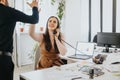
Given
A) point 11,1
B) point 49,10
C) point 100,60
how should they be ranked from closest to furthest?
point 100,60
point 11,1
point 49,10

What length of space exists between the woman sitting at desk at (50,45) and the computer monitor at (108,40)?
1.06 metres

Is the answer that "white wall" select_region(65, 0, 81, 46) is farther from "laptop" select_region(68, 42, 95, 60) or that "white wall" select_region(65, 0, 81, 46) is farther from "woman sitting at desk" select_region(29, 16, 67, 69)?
"woman sitting at desk" select_region(29, 16, 67, 69)

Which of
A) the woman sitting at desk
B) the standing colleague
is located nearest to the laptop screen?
the woman sitting at desk

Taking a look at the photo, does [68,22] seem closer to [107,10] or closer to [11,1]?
[107,10]

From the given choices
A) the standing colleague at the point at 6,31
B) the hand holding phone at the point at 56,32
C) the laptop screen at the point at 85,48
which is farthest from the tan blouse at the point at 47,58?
the standing colleague at the point at 6,31

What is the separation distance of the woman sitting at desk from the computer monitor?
41.6 inches

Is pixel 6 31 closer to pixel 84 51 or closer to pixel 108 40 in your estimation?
pixel 84 51

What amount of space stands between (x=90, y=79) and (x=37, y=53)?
123 cm

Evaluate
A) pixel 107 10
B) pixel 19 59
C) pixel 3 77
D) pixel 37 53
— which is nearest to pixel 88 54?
pixel 37 53

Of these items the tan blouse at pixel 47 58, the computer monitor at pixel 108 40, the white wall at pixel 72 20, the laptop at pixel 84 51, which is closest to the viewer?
the tan blouse at pixel 47 58

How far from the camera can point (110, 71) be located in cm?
200

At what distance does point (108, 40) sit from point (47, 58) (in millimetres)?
1336

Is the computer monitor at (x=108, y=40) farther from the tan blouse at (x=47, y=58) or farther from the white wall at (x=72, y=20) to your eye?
the white wall at (x=72, y=20)

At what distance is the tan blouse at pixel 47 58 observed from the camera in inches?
103
